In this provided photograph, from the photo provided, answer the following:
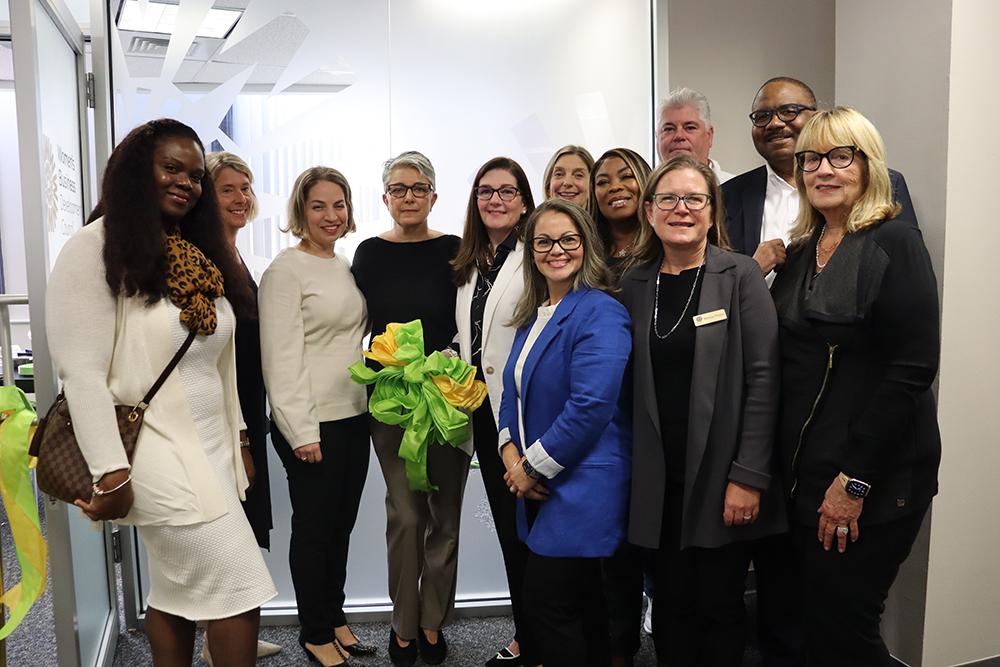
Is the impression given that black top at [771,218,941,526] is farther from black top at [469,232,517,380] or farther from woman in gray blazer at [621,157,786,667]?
black top at [469,232,517,380]

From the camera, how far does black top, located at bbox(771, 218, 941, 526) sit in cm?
190

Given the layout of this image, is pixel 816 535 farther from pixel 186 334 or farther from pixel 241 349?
pixel 241 349

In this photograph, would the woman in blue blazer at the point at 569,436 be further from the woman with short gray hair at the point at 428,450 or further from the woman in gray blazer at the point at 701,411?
the woman with short gray hair at the point at 428,450

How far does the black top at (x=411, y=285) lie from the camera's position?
113 inches

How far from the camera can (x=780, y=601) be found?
99.7 inches

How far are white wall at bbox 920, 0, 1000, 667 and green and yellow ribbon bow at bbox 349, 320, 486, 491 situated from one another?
166 cm

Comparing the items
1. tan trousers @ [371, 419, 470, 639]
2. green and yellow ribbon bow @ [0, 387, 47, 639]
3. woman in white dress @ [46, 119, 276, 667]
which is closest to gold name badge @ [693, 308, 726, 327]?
tan trousers @ [371, 419, 470, 639]

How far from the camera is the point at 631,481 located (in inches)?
90.4

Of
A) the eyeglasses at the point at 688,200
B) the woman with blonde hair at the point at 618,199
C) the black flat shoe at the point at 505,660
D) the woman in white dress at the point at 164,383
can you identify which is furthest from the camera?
the black flat shoe at the point at 505,660

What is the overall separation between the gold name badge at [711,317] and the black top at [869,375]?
19 cm

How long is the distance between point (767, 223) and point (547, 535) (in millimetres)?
1413

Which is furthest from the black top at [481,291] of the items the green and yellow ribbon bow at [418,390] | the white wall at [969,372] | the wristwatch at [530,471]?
the white wall at [969,372]

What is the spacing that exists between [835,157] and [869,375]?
1.91 ft

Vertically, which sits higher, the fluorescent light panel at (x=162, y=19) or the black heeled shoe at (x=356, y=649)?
the fluorescent light panel at (x=162, y=19)
